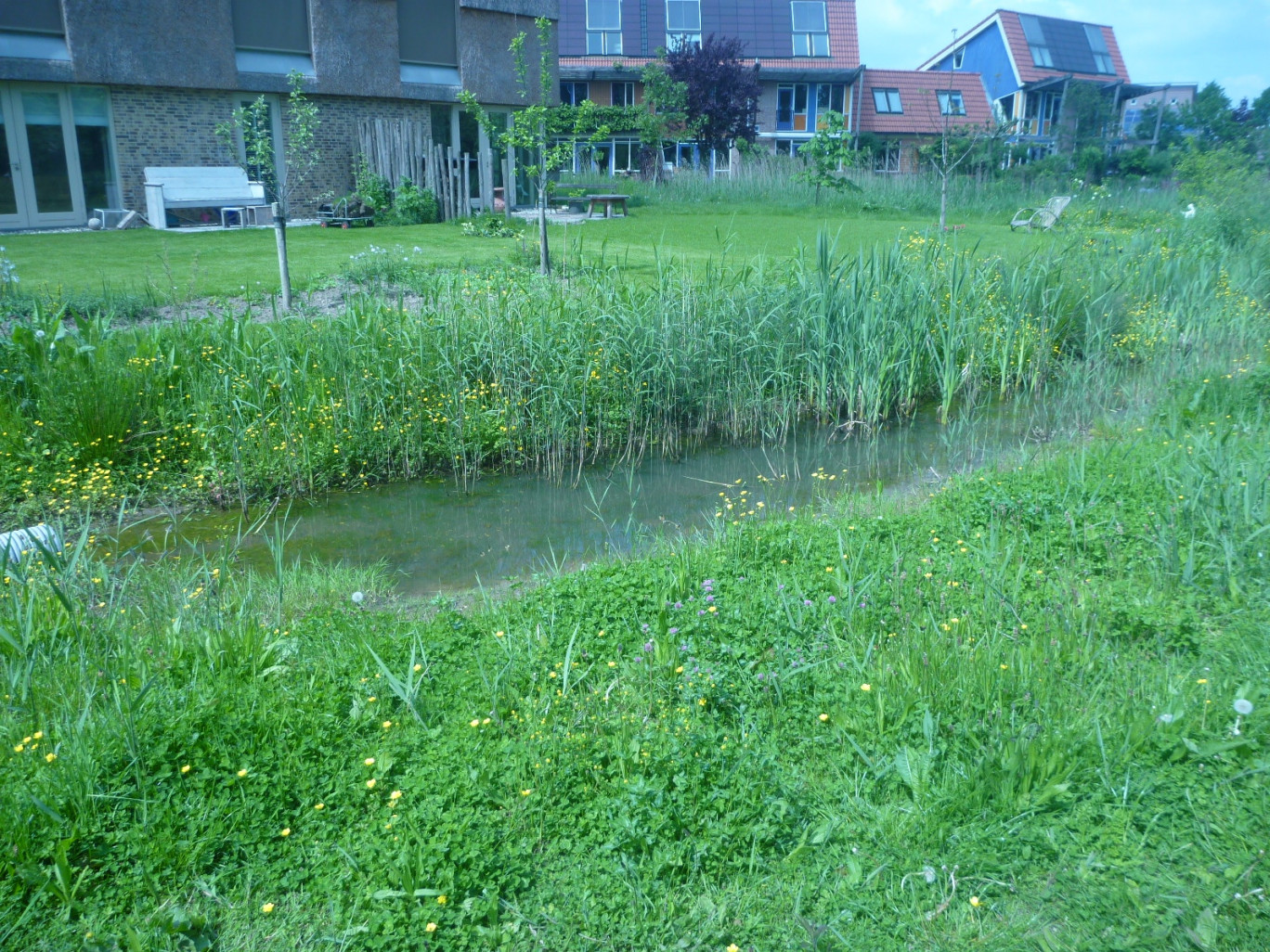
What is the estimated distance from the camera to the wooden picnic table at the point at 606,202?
20844 mm

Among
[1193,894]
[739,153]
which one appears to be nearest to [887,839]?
[1193,894]

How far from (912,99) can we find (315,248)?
3515cm

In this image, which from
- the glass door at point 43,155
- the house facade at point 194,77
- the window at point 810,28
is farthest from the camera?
the window at point 810,28

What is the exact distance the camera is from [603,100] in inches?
1583

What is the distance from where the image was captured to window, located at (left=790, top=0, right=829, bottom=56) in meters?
40.3

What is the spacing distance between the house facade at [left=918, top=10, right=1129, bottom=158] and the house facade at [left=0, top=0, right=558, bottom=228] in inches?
1089

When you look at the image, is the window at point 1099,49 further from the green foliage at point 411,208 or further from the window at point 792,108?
the green foliage at point 411,208

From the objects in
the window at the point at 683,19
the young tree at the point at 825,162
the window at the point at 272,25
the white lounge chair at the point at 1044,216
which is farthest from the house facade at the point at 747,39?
the white lounge chair at the point at 1044,216

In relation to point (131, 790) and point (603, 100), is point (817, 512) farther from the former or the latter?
point (603, 100)

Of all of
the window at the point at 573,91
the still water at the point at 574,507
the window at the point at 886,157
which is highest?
the window at the point at 573,91

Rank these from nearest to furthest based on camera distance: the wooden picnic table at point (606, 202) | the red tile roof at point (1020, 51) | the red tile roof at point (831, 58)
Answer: the wooden picnic table at point (606, 202), the red tile roof at point (831, 58), the red tile roof at point (1020, 51)

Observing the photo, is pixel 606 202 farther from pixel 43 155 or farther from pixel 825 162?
pixel 43 155

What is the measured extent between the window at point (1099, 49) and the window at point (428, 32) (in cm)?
3947

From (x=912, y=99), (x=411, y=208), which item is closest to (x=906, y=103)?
(x=912, y=99)
